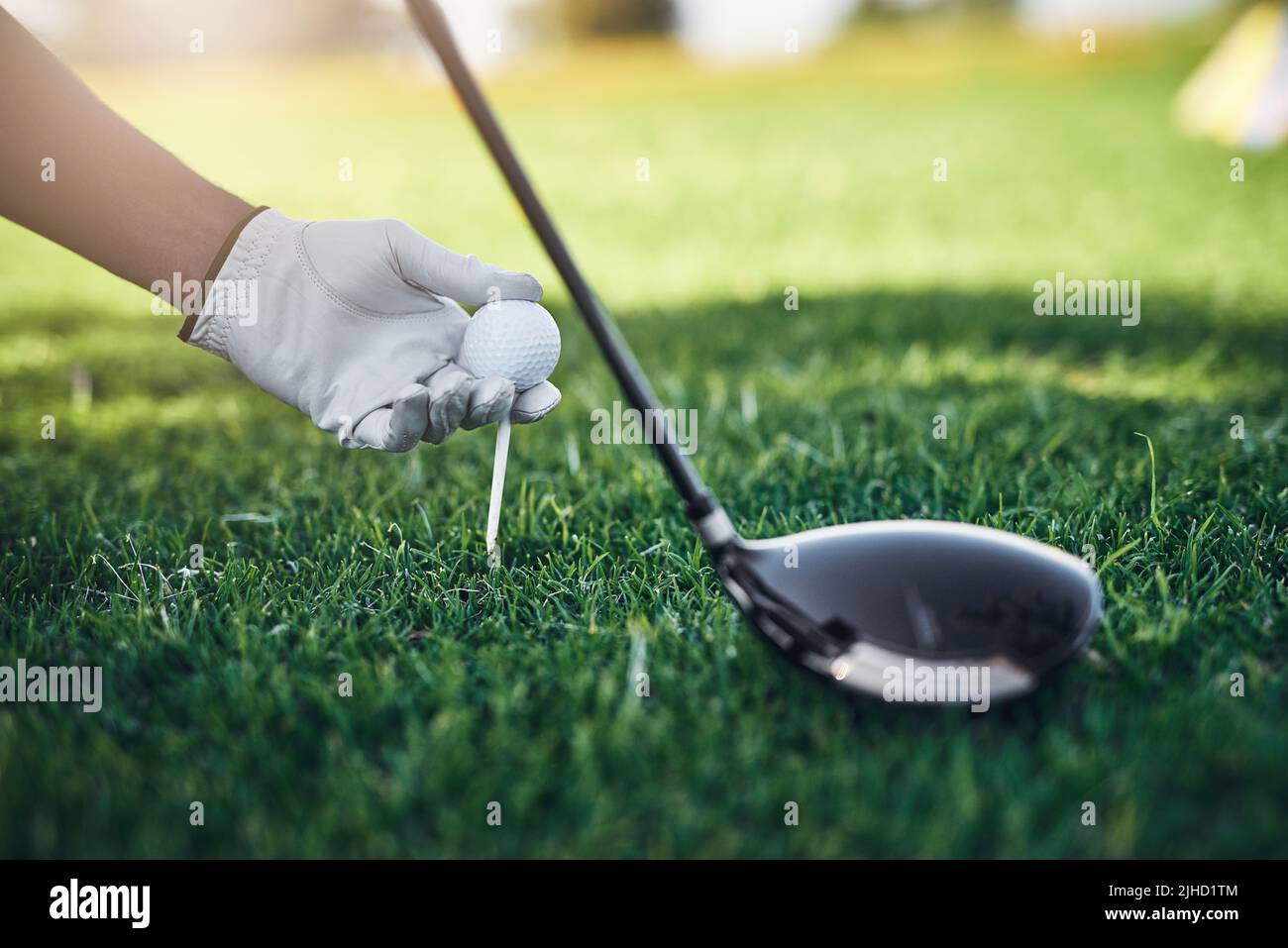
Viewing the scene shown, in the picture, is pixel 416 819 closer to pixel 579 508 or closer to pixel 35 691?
pixel 35 691

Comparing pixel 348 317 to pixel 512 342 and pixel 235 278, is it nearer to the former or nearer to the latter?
pixel 235 278

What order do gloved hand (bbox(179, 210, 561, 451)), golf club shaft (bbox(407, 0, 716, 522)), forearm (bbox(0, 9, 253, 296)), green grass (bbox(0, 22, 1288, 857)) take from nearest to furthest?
green grass (bbox(0, 22, 1288, 857)), golf club shaft (bbox(407, 0, 716, 522)), forearm (bbox(0, 9, 253, 296)), gloved hand (bbox(179, 210, 561, 451))

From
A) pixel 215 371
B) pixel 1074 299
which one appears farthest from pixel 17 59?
pixel 1074 299

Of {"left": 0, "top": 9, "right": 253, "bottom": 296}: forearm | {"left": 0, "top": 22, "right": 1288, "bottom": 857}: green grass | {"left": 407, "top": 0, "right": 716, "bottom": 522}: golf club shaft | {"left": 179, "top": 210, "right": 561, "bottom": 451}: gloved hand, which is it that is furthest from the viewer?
{"left": 179, "top": 210, "right": 561, "bottom": 451}: gloved hand

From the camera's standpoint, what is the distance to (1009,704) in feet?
5.94

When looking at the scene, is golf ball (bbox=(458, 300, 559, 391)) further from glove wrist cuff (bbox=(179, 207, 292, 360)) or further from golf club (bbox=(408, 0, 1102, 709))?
glove wrist cuff (bbox=(179, 207, 292, 360))

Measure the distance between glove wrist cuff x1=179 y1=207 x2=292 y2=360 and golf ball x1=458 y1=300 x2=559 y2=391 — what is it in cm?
58

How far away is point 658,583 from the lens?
91.9 inches

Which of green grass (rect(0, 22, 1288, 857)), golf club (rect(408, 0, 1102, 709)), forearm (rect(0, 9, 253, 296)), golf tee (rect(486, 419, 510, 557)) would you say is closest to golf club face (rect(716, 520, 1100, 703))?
golf club (rect(408, 0, 1102, 709))

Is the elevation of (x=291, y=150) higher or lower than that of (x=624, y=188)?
higher

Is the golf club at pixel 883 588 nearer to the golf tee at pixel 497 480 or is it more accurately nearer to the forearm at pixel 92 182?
the golf tee at pixel 497 480

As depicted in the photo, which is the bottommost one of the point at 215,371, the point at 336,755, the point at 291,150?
the point at 336,755

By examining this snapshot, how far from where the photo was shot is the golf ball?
90.4 inches

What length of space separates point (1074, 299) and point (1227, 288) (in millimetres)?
874
